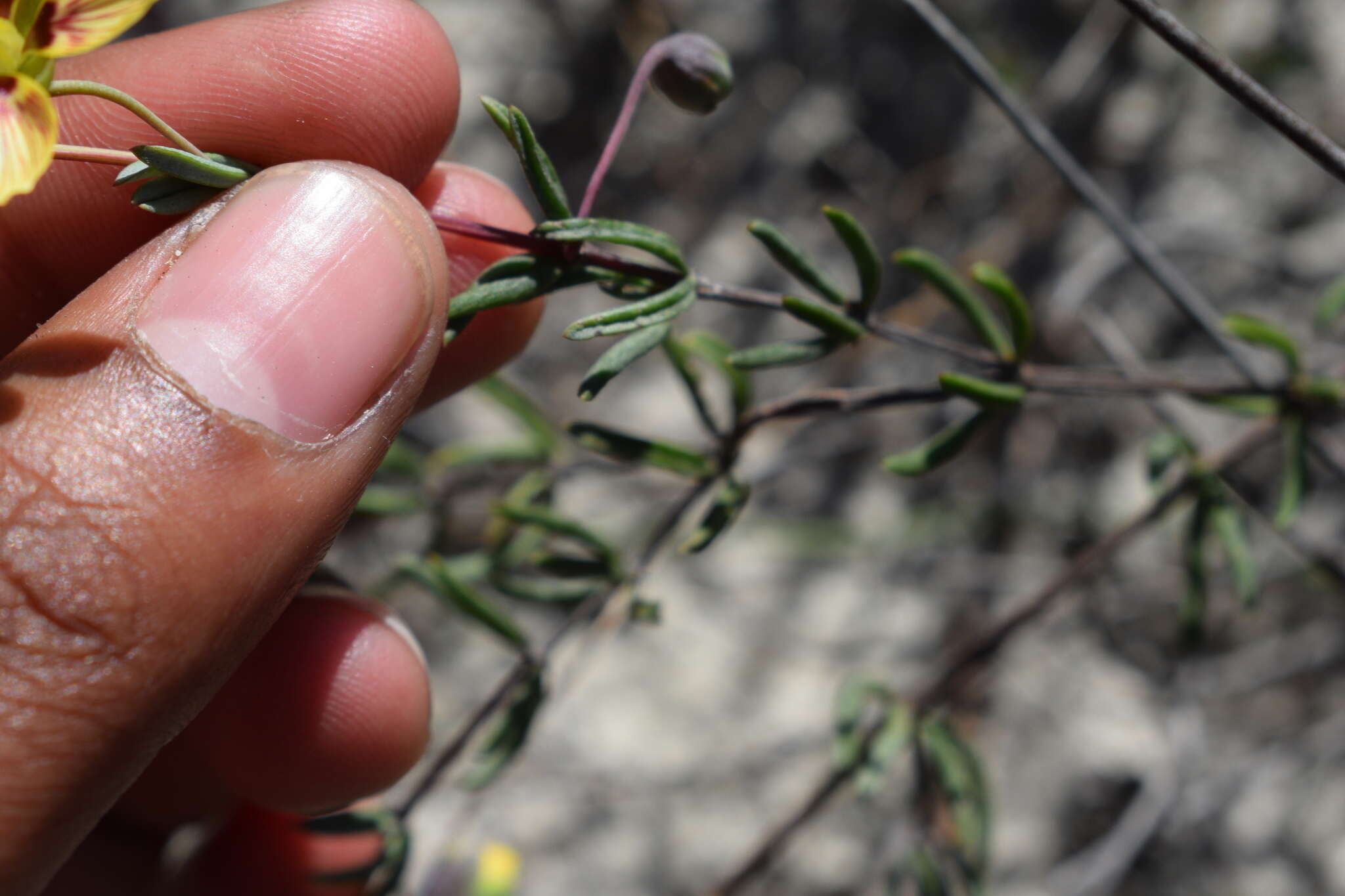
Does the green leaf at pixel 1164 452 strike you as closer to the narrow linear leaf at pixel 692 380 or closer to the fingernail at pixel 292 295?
the narrow linear leaf at pixel 692 380

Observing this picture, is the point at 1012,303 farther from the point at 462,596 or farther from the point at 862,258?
the point at 462,596

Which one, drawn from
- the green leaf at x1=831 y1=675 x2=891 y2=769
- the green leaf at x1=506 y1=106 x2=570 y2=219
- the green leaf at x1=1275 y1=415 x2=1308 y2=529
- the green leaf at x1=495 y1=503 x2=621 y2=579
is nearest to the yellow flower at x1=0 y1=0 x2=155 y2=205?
the green leaf at x1=506 y1=106 x2=570 y2=219

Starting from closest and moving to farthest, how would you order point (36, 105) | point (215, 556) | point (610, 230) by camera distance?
point (36, 105) → point (610, 230) → point (215, 556)

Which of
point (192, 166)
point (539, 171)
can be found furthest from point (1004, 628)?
point (192, 166)

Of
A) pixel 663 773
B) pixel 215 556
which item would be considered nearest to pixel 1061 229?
pixel 663 773

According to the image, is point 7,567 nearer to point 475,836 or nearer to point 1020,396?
point 1020,396

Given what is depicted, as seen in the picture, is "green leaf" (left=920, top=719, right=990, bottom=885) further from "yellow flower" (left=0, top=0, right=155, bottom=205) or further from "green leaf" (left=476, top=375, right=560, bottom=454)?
"yellow flower" (left=0, top=0, right=155, bottom=205)

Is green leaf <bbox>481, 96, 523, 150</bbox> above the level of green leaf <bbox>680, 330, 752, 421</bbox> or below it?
above
